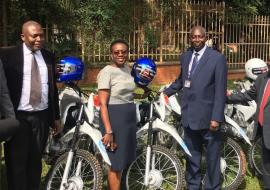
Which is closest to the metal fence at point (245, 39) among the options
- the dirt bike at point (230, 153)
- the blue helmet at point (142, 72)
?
the dirt bike at point (230, 153)

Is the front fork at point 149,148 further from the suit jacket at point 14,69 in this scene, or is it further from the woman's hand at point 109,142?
the suit jacket at point 14,69

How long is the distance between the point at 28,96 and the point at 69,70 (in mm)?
820

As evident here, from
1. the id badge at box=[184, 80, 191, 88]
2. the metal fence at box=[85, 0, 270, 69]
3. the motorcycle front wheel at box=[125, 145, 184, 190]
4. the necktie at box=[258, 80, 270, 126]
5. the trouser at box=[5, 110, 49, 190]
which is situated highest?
the metal fence at box=[85, 0, 270, 69]

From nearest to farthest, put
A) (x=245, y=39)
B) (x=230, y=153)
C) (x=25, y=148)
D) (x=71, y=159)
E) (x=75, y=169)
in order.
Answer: (x=25, y=148) → (x=71, y=159) → (x=75, y=169) → (x=230, y=153) → (x=245, y=39)

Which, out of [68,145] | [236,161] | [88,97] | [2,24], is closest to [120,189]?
[68,145]

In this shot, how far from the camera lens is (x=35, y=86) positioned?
407 cm

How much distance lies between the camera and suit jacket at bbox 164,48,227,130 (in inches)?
176

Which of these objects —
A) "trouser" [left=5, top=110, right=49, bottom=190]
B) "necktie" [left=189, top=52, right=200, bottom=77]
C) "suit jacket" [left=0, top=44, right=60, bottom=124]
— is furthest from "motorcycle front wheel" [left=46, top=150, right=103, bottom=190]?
"necktie" [left=189, top=52, right=200, bottom=77]

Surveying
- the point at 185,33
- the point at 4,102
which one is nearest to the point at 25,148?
the point at 4,102

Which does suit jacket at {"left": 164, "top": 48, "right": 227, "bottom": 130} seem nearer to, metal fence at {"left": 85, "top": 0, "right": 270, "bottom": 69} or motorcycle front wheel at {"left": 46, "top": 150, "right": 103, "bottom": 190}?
motorcycle front wheel at {"left": 46, "top": 150, "right": 103, "bottom": 190}

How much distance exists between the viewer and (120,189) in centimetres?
468

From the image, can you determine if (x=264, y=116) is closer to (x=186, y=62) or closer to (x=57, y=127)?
(x=186, y=62)

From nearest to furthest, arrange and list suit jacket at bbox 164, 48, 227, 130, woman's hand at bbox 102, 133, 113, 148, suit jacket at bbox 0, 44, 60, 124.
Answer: suit jacket at bbox 0, 44, 60, 124 → woman's hand at bbox 102, 133, 113, 148 → suit jacket at bbox 164, 48, 227, 130

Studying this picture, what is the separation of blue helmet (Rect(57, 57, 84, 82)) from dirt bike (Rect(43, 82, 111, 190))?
1.12 ft
